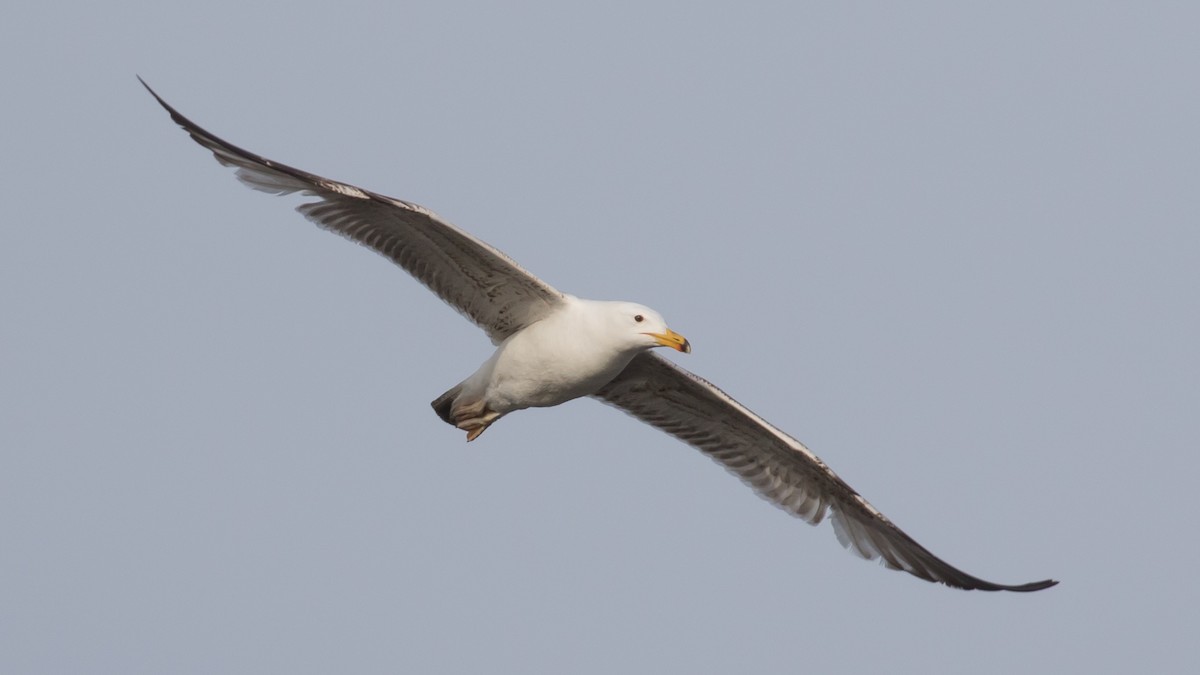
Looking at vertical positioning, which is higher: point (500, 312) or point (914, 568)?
point (500, 312)

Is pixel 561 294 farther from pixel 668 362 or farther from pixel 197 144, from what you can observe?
pixel 197 144

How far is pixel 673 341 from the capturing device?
1320cm

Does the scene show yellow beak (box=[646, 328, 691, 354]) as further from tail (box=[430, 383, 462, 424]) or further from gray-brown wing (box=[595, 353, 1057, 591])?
tail (box=[430, 383, 462, 424])

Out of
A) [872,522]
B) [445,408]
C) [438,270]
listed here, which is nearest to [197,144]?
[438,270]

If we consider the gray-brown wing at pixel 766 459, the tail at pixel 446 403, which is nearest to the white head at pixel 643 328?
the gray-brown wing at pixel 766 459

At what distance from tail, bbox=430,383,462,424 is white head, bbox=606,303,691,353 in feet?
6.40

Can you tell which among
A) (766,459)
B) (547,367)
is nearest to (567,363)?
(547,367)

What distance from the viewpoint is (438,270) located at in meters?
14.1

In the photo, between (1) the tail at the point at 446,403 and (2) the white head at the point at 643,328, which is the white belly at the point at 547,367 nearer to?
(2) the white head at the point at 643,328

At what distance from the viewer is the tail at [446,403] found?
1477 centimetres

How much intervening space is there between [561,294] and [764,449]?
2787 millimetres

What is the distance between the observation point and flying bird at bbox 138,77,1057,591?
13.3 m

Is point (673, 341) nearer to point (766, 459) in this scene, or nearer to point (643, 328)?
point (643, 328)

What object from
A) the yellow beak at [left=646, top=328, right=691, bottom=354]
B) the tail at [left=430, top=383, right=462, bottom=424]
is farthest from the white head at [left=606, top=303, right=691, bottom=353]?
the tail at [left=430, top=383, right=462, bottom=424]
